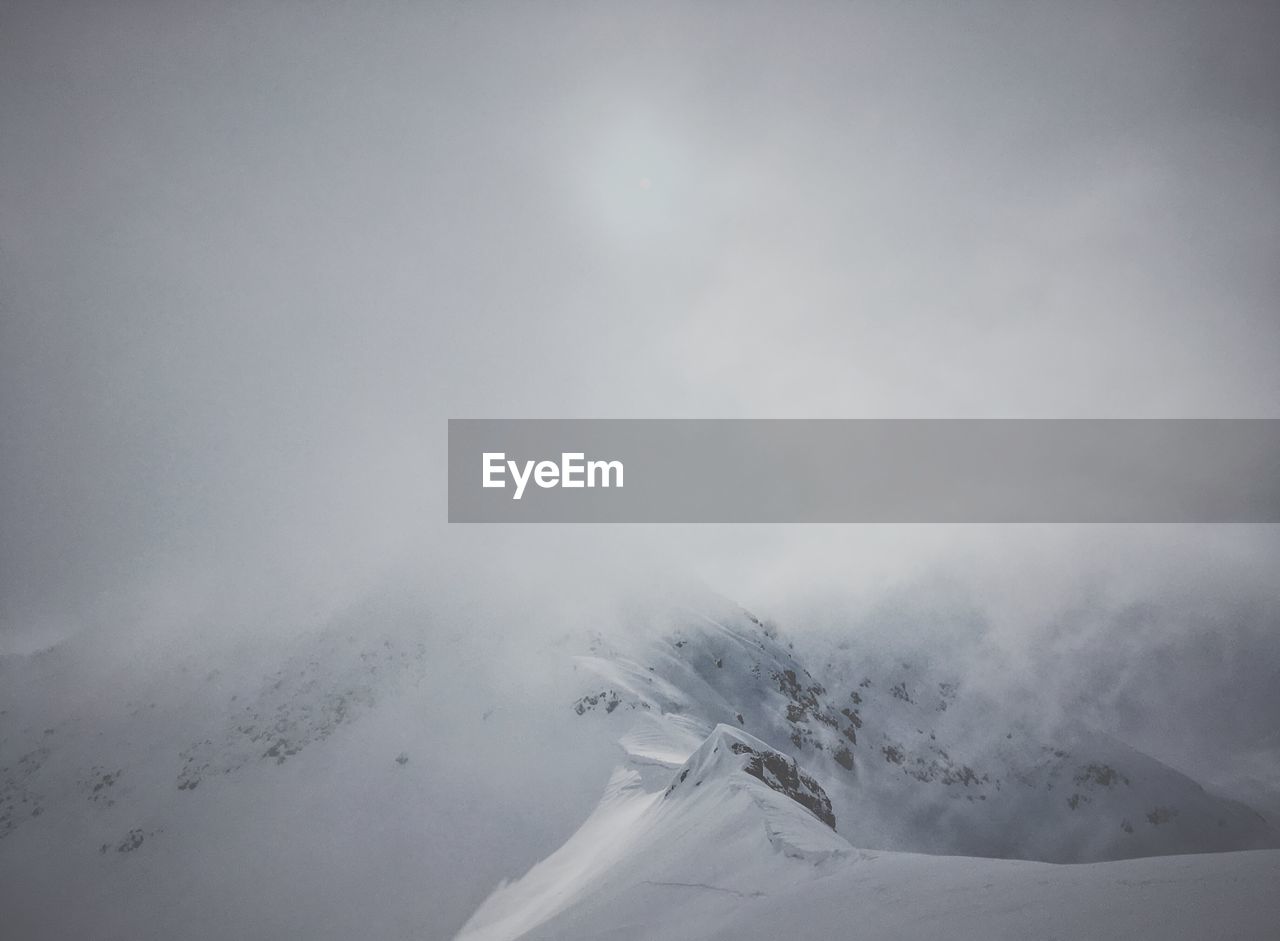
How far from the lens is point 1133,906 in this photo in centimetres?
766

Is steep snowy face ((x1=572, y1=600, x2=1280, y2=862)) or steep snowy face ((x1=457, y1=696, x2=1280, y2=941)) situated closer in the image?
steep snowy face ((x1=457, y1=696, x2=1280, y2=941))

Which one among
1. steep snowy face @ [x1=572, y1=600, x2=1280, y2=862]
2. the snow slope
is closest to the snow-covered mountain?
the snow slope

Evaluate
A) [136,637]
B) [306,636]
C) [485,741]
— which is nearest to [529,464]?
[485,741]

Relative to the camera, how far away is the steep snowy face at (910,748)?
53.9 metres

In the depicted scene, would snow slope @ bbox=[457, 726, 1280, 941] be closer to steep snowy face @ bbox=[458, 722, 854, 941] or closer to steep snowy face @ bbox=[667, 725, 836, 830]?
steep snowy face @ bbox=[458, 722, 854, 941]

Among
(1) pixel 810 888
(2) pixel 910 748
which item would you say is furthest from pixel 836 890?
(2) pixel 910 748

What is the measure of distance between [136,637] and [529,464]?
57.6 metres

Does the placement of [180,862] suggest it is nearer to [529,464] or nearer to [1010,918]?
[529,464]

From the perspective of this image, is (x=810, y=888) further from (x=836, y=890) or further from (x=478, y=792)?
(x=478, y=792)

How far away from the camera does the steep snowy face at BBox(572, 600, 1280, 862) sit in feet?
177

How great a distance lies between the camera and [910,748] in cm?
7450

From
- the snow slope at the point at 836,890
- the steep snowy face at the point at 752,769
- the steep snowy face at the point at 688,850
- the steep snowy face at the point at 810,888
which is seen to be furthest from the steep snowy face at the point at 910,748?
the snow slope at the point at 836,890

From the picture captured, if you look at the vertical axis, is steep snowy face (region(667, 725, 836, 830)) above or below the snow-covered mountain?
above

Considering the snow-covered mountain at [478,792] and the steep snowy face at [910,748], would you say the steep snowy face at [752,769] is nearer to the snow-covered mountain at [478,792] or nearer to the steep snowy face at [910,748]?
the snow-covered mountain at [478,792]
